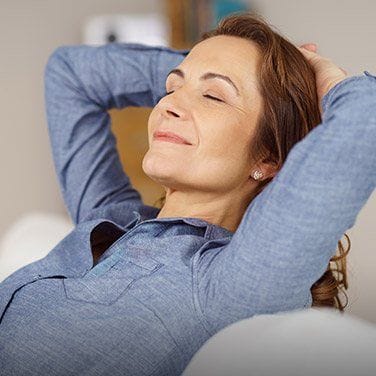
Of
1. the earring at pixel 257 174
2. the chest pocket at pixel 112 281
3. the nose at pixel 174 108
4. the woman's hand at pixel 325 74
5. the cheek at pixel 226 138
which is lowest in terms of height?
the chest pocket at pixel 112 281

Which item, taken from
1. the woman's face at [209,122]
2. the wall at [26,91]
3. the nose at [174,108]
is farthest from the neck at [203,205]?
the wall at [26,91]

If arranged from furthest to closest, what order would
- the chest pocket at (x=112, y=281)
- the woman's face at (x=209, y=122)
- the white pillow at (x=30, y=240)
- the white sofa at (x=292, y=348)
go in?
the white pillow at (x=30, y=240)
the woman's face at (x=209, y=122)
the chest pocket at (x=112, y=281)
the white sofa at (x=292, y=348)

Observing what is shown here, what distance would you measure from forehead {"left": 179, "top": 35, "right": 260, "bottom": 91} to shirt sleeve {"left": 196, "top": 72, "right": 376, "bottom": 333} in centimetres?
31

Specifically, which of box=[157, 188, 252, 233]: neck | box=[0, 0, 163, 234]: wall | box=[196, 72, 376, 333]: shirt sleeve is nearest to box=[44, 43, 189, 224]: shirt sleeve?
box=[157, 188, 252, 233]: neck

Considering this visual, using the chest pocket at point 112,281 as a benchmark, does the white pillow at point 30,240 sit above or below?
below

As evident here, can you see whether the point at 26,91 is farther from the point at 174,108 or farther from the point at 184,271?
the point at 184,271

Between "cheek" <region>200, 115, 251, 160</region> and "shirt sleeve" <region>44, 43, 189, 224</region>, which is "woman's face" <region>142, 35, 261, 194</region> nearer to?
"cheek" <region>200, 115, 251, 160</region>

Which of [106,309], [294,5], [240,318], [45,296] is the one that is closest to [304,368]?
[240,318]

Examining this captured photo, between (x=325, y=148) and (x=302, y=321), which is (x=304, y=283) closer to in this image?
(x=302, y=321)

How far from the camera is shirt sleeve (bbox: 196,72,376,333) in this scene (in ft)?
3.35

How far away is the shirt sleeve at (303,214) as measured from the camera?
3.35 ft

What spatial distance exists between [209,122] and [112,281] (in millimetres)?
328

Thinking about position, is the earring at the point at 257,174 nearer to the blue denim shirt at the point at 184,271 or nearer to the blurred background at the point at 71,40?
the blue denim shirt at the point at 184,271

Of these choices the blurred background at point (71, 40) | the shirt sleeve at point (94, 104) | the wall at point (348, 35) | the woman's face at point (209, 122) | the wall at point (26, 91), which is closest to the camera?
the woman's face at point (209, 122)
